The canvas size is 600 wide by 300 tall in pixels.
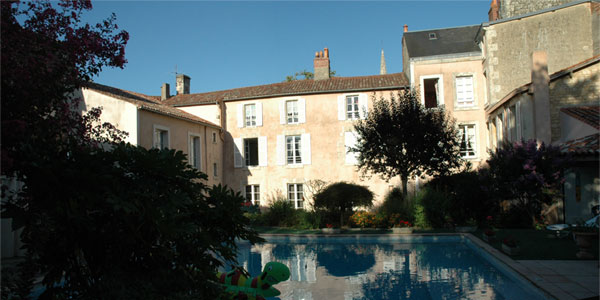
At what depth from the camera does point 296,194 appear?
72.8 feet

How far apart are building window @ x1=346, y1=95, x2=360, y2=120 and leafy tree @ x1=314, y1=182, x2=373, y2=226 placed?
6.73m

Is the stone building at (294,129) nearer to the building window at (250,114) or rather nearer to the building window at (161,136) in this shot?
the building window at (250,114)

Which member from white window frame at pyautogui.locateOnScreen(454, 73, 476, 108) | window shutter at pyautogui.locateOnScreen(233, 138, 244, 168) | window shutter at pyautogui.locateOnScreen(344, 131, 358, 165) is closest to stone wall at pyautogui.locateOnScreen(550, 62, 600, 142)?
white window frame at pyautogui.locateOnScreen(454, 73, 476, 108)

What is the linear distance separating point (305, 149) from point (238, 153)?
3.79 meters

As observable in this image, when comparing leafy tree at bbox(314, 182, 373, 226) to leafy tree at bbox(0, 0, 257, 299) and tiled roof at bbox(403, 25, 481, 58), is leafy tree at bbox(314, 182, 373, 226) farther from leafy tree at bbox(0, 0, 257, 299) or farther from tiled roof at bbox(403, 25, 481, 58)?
leafy tree at bbox(0, 0, 257, 299)

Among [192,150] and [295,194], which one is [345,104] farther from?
[192,150]

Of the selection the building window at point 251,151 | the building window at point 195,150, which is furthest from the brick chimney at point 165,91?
the building window at point 251,151

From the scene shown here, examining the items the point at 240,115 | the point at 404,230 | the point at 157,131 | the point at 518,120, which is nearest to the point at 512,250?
the point at 404,230

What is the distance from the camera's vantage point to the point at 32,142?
3506 millimetres

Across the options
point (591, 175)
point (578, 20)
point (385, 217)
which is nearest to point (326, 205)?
point (385, 217)

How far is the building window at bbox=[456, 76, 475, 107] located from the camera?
→ 2020 cm

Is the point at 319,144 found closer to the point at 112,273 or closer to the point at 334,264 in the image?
the point at 334,264

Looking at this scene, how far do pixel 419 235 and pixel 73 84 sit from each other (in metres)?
12.0

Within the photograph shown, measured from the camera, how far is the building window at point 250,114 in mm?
23250
